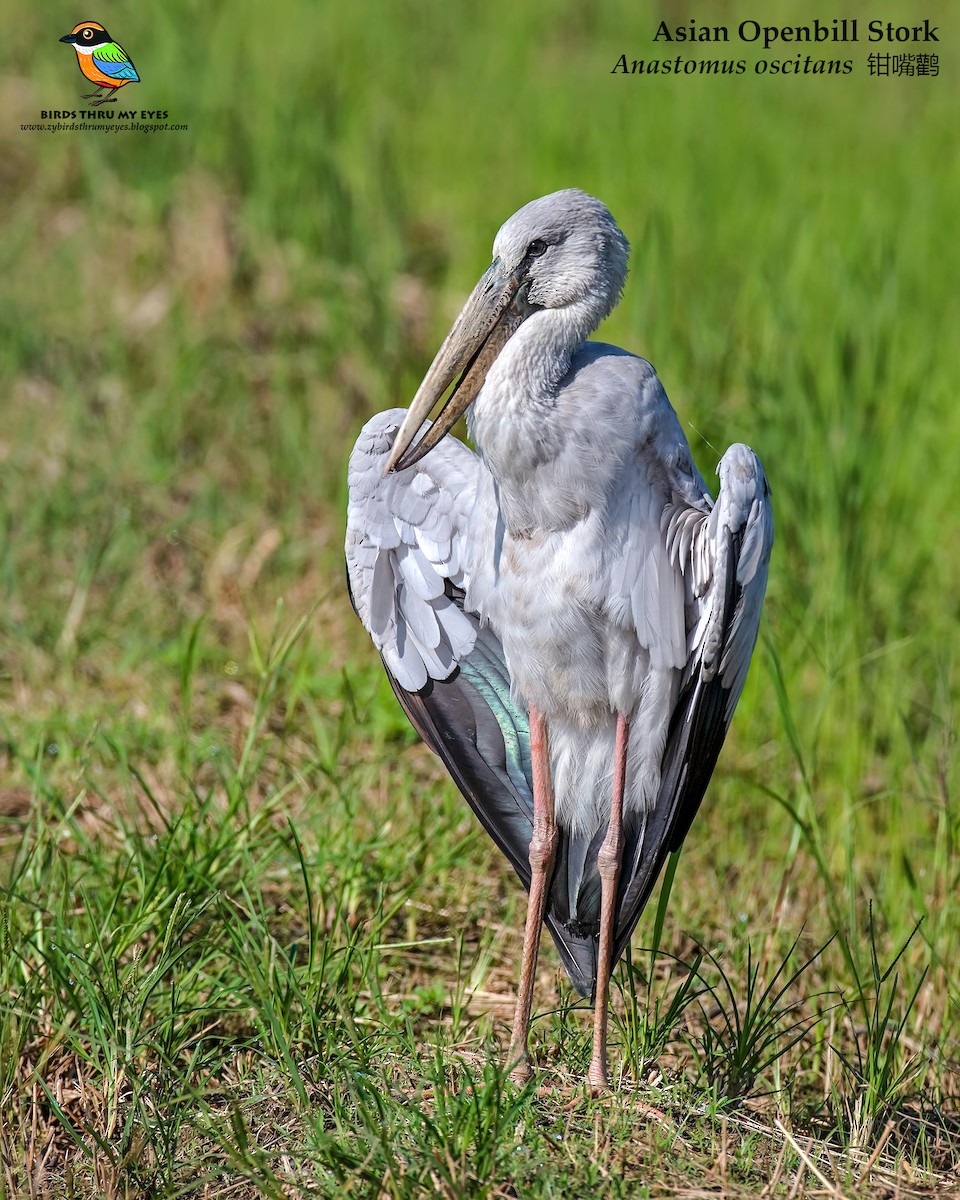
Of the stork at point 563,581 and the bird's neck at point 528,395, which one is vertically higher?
the bird's neck at point 528,395

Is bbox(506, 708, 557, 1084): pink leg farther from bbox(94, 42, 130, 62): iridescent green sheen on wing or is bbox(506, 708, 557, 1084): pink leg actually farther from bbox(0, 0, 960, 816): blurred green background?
bbox(94, 42, 130, 62): iridescent green sheen on wing

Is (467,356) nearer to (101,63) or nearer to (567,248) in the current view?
(567,248)

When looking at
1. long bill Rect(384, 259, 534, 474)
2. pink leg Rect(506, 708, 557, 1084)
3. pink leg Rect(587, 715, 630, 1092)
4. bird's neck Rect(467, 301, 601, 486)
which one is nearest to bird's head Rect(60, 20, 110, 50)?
long bill Rect(384, 259, 534, 474)

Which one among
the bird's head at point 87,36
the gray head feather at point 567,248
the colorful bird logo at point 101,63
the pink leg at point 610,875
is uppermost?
the bird's head at point 87,36

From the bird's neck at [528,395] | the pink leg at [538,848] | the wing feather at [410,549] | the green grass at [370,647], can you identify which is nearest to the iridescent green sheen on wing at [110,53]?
the green grass at [370,647]

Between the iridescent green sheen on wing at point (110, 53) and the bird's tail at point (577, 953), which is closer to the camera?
the bird's tail at point (577, 953)

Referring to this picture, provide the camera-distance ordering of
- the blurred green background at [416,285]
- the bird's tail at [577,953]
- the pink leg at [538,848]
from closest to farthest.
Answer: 1. the pink leg at [538,848]
2. the bird's tail at [577,953]
3. the blurred green background at [416,285]

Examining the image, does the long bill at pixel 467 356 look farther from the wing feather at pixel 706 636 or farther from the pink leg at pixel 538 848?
the pink leg at pixel 538 848

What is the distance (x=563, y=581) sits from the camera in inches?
106

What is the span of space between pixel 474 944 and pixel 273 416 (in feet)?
8.92

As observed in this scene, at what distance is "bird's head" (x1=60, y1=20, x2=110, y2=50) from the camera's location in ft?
21.7

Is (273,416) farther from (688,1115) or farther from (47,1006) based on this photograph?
(688,1115)

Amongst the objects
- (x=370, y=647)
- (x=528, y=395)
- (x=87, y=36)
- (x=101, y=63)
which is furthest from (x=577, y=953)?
(x=87, y=36)

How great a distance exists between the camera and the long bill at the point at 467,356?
2.81m
